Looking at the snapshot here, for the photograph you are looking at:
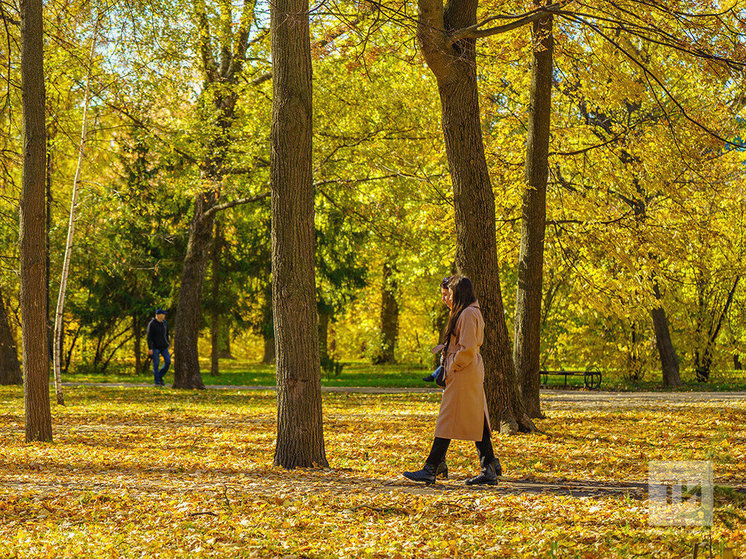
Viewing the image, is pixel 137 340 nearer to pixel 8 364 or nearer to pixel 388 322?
pixel 8 364

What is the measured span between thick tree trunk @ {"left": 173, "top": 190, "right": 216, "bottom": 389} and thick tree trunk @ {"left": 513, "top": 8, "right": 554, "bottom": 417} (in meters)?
9.49

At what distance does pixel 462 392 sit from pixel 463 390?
20mm

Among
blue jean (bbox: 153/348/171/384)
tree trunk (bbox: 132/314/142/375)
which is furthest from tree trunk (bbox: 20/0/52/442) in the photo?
tree trunk (bbox: 132/314/142/375)

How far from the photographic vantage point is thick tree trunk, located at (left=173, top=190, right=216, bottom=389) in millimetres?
19562

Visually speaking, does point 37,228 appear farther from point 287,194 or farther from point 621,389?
point 621,389

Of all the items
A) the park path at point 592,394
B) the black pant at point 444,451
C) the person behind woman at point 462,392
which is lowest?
the park path at point 592,394

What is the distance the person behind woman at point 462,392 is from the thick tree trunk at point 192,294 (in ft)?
43.0

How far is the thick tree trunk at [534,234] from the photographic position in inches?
475

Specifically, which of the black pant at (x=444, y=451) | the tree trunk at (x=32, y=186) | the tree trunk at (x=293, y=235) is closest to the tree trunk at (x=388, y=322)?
the tree trunk at (x=32, y=186)

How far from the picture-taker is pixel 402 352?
3922cm

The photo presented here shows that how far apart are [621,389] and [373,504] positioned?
56.2 ft

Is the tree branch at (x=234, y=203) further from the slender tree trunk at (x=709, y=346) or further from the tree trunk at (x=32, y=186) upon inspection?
the slender tree trunk at (x=709, y=346)

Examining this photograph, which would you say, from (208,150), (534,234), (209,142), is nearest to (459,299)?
(534,234)

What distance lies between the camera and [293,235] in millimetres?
7957
